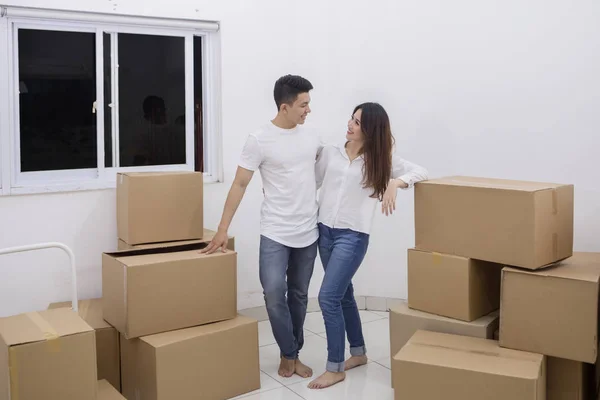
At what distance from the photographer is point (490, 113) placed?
3.66 meters

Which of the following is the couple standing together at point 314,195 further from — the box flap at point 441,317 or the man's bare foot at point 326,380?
the box flap at point 441,317

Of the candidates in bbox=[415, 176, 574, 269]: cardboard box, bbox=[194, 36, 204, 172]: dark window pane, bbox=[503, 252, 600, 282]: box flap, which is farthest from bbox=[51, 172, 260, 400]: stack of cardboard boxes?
bbox=[503, 252, 600, 282]: box flap

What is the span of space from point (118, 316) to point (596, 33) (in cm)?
258

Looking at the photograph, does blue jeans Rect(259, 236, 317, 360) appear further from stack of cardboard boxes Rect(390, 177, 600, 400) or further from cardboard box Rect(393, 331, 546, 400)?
cardboard box Rect(393, 331, 546, 400)

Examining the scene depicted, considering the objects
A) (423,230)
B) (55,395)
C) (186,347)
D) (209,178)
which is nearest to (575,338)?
(423,230)

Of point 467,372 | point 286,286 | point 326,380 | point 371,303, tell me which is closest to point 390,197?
point 286,286

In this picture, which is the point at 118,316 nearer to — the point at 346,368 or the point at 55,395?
the point at 55,395

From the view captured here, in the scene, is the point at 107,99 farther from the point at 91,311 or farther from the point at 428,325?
the point at 428,325

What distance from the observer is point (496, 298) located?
2.90 meters

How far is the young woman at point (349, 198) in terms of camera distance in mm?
2926

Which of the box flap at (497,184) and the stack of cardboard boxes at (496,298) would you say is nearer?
the stack of cardboard boxes at (496,298)

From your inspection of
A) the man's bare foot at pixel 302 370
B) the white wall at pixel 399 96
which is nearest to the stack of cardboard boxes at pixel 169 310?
the man's bare foot at pixel 302 370

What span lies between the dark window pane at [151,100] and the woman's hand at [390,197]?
58.1 inches

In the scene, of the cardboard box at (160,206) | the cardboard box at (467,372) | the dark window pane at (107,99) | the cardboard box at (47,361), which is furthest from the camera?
the dark window pane at (107,99)
